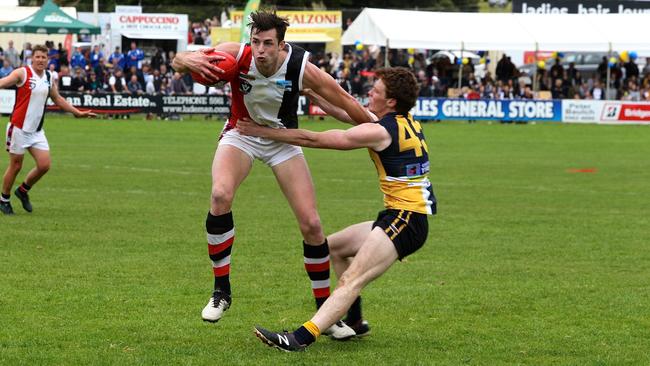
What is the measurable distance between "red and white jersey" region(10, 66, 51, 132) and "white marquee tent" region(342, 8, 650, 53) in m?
27.9

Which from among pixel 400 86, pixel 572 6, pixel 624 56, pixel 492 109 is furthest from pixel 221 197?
pixel 572 6

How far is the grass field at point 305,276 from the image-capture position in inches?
314

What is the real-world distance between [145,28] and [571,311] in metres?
40.7

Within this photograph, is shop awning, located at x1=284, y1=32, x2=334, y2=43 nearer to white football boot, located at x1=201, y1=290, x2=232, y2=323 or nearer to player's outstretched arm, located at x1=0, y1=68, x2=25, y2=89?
player's outstretched arm, located at x1=0, y1=68, x2=25, y2=89

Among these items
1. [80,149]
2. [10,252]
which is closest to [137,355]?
[10,252]

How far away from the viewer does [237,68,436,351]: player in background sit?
7.76 m

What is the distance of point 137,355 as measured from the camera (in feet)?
24.8

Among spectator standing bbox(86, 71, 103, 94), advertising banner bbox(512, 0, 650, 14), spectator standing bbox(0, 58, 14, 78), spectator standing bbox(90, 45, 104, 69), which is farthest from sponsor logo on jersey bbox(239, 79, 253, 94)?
advertising banner bbox(512, 0, 650, 14)

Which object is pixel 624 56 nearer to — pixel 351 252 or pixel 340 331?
pixel 351 252

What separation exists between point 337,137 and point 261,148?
981 millimetres

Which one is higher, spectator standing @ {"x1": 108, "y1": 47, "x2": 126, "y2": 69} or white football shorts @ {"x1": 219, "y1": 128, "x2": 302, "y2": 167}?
spectator standing @ {"x1": 108, "y1": 47, "x2": 126, "y2": 69}

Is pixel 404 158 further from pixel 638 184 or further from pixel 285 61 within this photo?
pixel 638 184

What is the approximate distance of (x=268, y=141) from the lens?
338 inches

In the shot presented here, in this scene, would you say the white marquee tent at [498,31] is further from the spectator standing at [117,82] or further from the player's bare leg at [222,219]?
the player's bare leg at [222,219]
